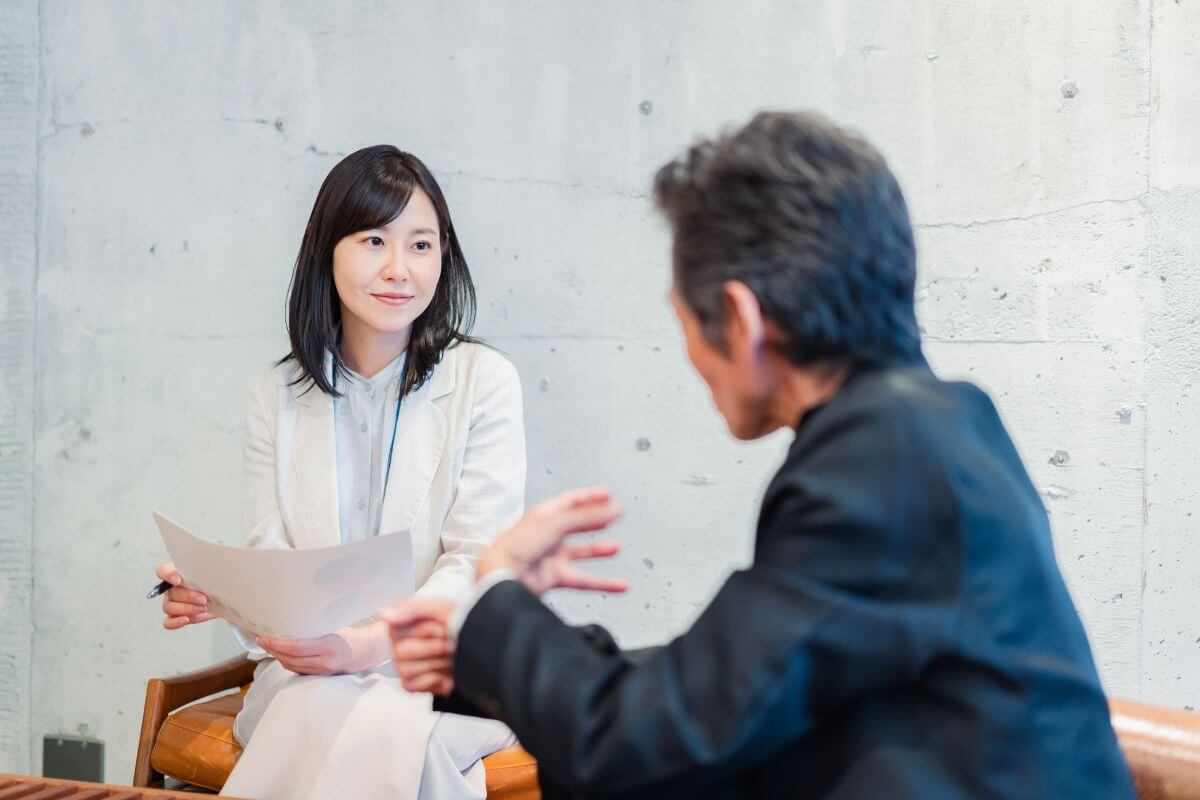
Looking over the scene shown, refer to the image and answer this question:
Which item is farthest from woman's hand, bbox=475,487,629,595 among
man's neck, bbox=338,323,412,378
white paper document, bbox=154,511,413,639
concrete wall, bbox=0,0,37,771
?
concrete wall, bbox=0,0,37,771

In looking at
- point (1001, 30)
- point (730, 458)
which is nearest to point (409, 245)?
point (730, 458)

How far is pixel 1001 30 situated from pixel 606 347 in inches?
40.7

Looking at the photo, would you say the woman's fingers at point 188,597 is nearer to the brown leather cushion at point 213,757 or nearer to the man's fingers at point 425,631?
the brown leather cushion at point 213,757

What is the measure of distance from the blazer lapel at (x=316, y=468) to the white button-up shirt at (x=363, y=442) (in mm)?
26

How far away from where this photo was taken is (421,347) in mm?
2170

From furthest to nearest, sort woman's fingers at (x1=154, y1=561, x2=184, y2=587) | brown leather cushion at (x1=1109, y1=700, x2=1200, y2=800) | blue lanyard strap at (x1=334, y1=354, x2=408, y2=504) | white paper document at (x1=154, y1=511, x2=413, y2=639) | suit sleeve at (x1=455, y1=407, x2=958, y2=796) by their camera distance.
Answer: blue lanyard strap at (x1=334, y1=354, x2=408, y2=504) → woman's fingers at (x1=154, y1=561, x2=184, y2=587) → white paper document at (x1=154, y1=511, x2=413, y2=639) → brown leather cushion at (x1=1109, y1=700, x2=1200, y2=800) → suit sleeve at (x1=455, y1=407, x2=958, y2=796)

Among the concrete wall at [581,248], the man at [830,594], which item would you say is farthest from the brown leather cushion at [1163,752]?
the concrete wall at [581,248]

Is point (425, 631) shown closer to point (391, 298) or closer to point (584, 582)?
point (584, 582)

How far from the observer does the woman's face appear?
2066 mm

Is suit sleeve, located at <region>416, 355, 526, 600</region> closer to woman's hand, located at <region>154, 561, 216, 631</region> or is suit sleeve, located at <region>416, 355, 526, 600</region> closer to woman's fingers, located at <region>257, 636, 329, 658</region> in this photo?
woman's fingers, located at <region>257, 636, 329, 658</region>

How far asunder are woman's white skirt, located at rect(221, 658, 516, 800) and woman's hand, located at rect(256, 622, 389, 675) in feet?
0.08

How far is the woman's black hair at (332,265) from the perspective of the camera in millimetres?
2068

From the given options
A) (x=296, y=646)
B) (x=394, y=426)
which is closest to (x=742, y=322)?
(x=296, y=646)

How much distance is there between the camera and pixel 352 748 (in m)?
1.70
